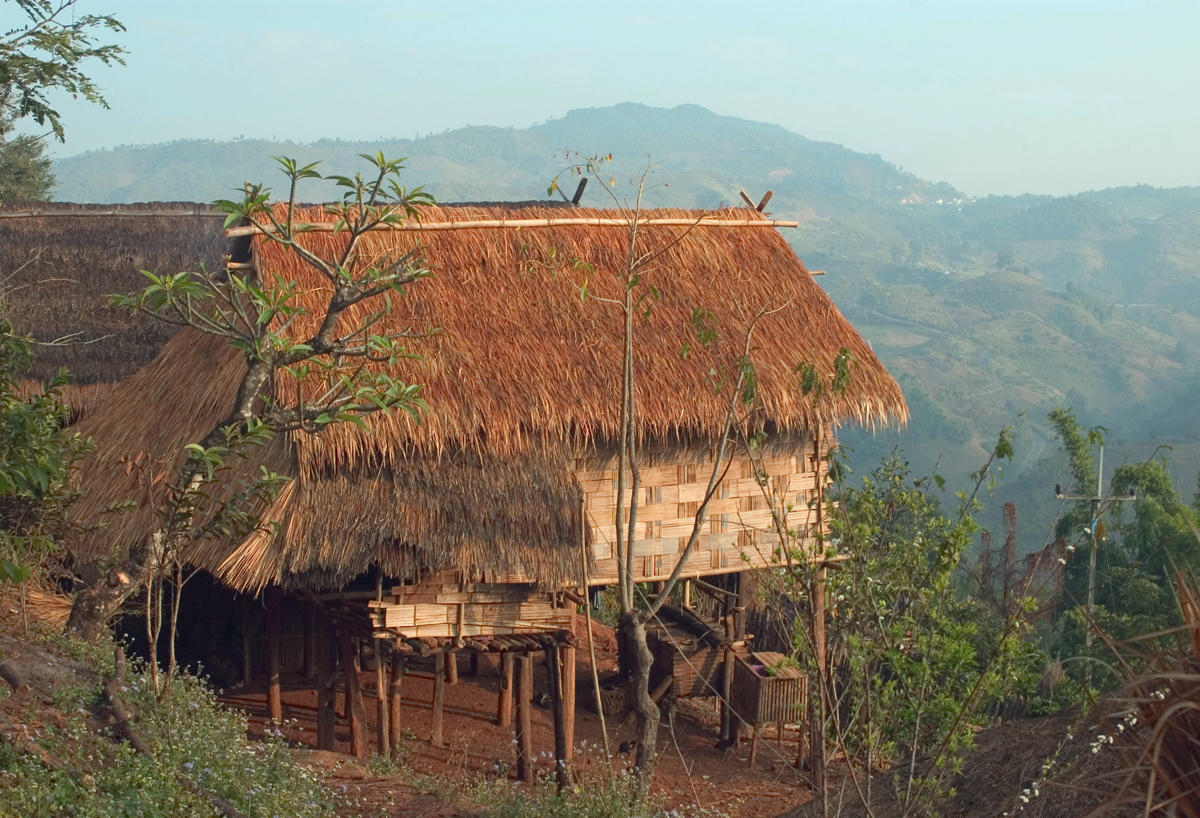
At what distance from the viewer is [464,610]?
904 cm

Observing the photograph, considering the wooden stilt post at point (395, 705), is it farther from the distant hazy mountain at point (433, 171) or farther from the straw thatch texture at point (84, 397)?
the distant hazy mountain at point (433, 171)

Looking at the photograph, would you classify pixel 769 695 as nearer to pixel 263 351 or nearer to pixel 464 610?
pixel 464 610

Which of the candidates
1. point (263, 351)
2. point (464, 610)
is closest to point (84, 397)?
point (464, 610)

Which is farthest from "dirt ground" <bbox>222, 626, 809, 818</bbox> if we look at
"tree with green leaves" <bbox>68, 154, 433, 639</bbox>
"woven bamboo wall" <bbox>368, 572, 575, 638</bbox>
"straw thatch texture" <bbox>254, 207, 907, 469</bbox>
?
"tree with green leaves" <bbox>68, 154, 433, 639</bbox>

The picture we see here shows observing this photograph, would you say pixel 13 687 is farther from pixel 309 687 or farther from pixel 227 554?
pixel 309 687

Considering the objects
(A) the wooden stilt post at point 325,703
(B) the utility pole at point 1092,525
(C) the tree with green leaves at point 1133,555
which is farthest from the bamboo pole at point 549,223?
(C) the tree with green leaves at point 1133,555

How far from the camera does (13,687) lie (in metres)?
5.29

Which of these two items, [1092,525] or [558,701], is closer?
[1092,525]

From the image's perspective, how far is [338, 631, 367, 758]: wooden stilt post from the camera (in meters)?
9.30

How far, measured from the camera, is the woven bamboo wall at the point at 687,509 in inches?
378

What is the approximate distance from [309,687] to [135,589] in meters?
5.99

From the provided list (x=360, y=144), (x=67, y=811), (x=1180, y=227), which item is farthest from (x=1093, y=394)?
(x=360, y=144)

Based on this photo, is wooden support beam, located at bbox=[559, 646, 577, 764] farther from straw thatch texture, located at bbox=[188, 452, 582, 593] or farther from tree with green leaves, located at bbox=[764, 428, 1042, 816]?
tree with green leaves, located at bbox=[764, 428, 1042, 816]

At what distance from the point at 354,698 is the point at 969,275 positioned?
4518 inches
